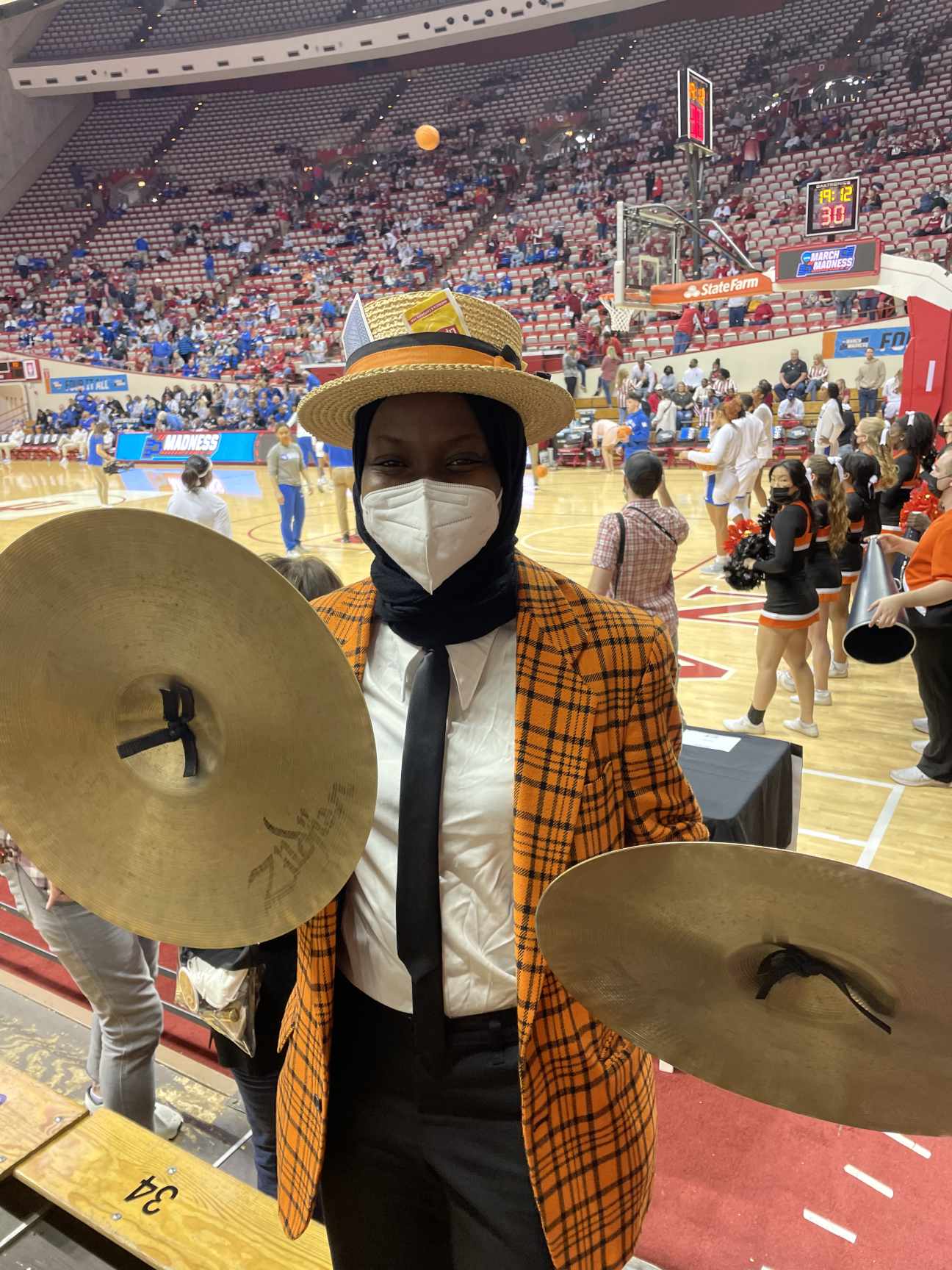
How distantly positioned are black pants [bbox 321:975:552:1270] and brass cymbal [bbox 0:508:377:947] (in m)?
0.39

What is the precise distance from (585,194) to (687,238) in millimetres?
7890

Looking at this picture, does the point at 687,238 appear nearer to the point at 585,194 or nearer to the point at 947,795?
the point at 585,194

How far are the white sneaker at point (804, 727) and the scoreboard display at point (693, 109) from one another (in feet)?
→ 46.7

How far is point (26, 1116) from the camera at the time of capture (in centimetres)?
193

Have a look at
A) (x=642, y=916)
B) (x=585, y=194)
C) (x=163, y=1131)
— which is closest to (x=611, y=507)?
(x=163, y=1131)

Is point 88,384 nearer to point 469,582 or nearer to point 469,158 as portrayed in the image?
point 469,158

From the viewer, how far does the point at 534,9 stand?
27.8 metres

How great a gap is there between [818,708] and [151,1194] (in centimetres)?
481

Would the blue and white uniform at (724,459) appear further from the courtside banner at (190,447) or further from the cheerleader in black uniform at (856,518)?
the courtside banner at (190,447)

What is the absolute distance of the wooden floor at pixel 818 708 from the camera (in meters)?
3.93

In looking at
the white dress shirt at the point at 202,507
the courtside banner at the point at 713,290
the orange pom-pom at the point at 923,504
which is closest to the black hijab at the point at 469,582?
the orange pom-pom at the point at 923,504

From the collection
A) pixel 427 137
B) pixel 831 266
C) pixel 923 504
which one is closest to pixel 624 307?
pixel 427 137

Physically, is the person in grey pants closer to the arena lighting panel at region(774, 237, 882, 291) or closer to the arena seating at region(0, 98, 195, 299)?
the arena lighting panel at region(774, 237, 882, 291)

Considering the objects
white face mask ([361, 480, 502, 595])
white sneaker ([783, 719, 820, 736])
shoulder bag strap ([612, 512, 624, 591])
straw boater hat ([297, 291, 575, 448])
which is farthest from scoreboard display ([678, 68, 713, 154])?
white face mask ([361, 480, 502, 595])
